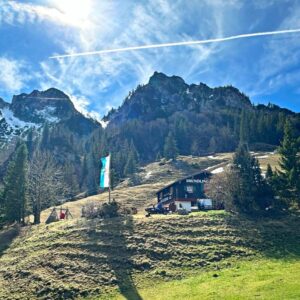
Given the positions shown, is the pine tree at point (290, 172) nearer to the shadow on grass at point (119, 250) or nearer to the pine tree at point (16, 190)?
the shadow on grass at point (119, 250)

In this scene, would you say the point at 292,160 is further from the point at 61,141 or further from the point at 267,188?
the point at 61,141

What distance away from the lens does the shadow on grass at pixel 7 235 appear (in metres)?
52.7

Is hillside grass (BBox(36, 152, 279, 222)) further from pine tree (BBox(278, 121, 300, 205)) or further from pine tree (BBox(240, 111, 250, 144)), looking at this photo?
pine tree (BBox(278, 121, 300, 205))

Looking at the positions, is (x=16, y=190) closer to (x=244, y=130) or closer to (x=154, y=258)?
(x=154, y=258)

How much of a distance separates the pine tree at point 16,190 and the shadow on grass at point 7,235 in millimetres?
2607

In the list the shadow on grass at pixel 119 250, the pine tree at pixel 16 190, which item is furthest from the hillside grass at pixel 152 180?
the shadow on grass at pixel 119 250

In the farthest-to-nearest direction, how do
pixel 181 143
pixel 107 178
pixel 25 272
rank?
pixel 181 143 → pixel 107 178 → pixel 25 272

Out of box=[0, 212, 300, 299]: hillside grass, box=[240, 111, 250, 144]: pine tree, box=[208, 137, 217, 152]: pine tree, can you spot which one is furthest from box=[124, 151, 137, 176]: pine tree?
box=[0, 212, 300, 299]: hillside grass

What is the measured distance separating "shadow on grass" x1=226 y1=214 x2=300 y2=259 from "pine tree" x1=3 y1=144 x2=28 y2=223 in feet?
106

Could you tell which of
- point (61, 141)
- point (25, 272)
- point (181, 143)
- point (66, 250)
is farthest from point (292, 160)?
point (61, 141)

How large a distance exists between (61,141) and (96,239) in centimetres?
15651

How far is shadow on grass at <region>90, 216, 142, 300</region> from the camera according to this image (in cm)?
3659

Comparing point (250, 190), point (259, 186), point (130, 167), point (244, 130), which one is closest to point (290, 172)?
point (259, 186)

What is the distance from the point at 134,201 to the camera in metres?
85.7
